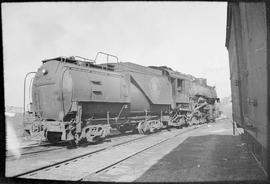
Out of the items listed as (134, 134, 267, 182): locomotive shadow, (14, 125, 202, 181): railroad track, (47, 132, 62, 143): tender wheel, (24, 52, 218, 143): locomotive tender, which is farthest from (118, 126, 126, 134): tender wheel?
(134, 134, 267, 182): locomotive shadow

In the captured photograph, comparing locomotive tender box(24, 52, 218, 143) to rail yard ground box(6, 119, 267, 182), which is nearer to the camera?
rail yard ground box(6, 119, 267, 182)

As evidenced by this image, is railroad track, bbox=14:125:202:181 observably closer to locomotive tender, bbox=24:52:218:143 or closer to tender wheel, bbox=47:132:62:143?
locomotive tender, bbox=24:52:218:143

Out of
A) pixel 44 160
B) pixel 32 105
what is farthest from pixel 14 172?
pixel 32 105

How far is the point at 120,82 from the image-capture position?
11.2 meters

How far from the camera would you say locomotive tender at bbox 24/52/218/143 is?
906 centimetres

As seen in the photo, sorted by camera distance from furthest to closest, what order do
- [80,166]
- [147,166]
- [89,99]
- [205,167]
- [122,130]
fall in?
[122,130] < [89,99] < [80,166] < [147,166] < [205,167]

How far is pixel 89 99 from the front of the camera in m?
9.46

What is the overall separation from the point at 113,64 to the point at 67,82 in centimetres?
344

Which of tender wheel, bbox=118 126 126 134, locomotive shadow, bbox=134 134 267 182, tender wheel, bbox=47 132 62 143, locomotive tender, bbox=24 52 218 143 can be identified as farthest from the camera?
tender wheel, bbox=118 126 126 134

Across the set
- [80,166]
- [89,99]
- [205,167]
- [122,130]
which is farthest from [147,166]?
[122,130]

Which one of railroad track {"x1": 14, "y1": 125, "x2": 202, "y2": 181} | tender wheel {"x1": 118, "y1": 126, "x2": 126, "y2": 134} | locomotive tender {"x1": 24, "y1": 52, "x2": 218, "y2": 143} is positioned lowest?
railroad track {"x1": 14, "y1": 125, "x2": 202, "y2": 181}

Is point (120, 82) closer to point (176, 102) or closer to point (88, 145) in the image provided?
point (88, 145)

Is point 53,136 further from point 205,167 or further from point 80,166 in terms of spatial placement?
point 205,167

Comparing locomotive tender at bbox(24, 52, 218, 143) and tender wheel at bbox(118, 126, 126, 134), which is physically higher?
locomotive tender at bbox(24, 52, 218, 143)
